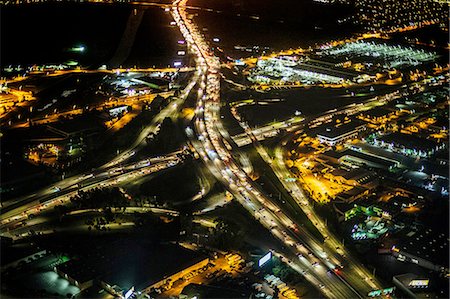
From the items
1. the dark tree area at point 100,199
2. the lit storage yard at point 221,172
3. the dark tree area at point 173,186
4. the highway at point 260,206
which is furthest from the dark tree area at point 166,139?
the dark tree area at point 100,199

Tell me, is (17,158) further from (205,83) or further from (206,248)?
(205,83)

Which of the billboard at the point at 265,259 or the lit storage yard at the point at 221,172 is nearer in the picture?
the lit storage yard at the point at 221,172

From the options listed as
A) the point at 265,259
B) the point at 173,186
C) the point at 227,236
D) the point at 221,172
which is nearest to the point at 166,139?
the point at 221,172

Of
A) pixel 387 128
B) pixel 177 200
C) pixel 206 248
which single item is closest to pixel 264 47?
pixel 387 128

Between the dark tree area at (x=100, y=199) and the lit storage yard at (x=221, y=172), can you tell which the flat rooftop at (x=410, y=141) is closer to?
the lit storage yard at (x=221, y=172)

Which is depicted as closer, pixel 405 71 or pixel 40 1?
pixel 405 71

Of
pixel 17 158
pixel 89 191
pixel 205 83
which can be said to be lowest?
pixel 89 191
